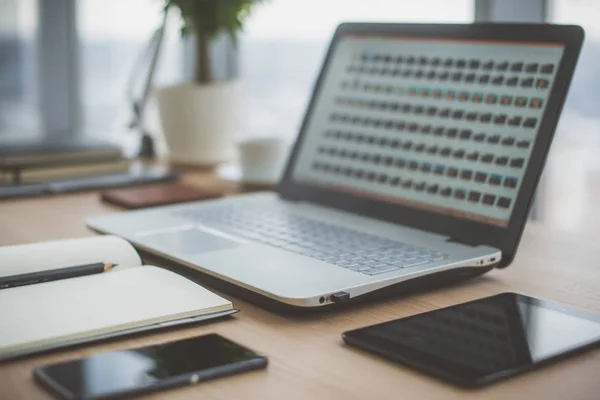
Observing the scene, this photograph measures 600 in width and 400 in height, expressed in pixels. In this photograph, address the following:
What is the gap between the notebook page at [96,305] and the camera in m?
0.69

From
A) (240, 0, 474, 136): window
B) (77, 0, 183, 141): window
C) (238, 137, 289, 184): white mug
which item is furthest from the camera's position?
(77, 0, 183, 141): window

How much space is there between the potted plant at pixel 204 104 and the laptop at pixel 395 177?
1.46 feet

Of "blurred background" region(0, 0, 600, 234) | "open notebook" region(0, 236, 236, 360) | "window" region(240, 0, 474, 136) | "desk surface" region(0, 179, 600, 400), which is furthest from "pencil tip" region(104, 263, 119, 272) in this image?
"window" region(240, 0, 474, 136)

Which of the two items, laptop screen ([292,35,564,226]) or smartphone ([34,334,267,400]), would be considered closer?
smartphone ([34,334,267,400])

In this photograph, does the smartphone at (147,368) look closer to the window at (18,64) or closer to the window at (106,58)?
the window at (106,58)

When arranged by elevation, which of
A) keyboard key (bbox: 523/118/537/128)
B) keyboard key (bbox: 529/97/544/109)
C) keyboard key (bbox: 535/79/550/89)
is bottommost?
keyboard key (bbox: 523/118/537/128)

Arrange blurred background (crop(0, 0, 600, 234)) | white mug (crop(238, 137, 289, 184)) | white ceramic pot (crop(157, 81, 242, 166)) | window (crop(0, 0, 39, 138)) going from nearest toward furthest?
white mug (crop(238, 137, 289, 184))
blurred background (crop(0, 0, 600, 234))
white ceramic pot (crop(157, 81, 242, 166))
window (crop(0, 0, 39, 138))

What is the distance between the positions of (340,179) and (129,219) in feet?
0.95

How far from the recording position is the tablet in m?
0.63

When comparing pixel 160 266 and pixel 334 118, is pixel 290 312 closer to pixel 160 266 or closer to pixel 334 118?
pixel 160 266

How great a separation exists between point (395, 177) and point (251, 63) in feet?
4.12

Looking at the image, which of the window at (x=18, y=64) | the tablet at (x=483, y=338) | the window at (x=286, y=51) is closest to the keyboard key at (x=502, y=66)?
the tablet at (x=483, y=338)

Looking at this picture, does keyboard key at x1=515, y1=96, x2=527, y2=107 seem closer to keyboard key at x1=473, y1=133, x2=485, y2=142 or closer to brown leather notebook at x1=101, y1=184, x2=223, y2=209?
keyboard key at x1=473, y1=133, x2=485, y2=142

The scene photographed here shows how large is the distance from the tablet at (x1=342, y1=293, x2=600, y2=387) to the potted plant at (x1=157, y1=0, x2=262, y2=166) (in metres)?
0.97
